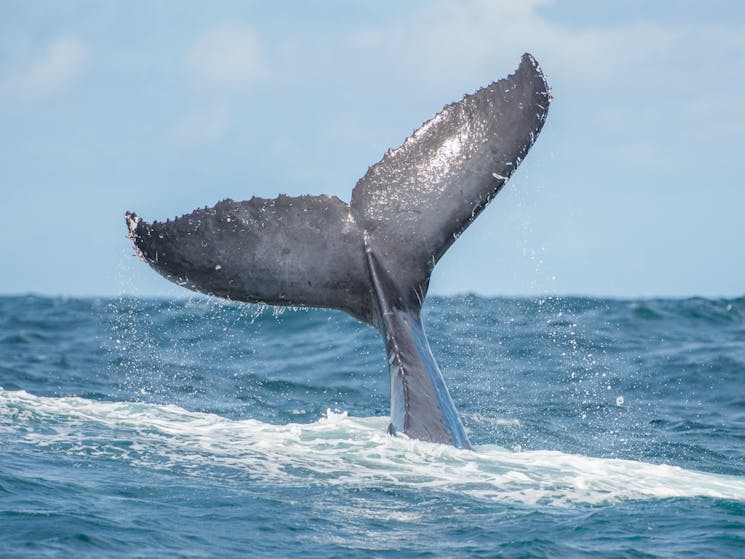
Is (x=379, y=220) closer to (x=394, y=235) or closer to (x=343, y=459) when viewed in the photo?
(x=394, y=235)

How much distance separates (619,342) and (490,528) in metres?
11.9

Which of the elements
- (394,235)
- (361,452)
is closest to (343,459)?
(361,452)

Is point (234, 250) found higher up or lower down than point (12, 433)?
higher up

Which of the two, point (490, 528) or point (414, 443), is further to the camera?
point (414, 443)

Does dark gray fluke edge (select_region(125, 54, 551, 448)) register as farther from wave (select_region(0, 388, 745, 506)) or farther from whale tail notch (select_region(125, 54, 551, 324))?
wave (select_region(0, 388, 745, 506))

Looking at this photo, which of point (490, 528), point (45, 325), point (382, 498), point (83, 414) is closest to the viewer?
point (490, 528)

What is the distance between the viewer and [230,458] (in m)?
8.51

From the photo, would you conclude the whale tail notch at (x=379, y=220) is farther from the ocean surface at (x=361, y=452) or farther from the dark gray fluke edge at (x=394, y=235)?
the ocean surface at (x=361, y=452)

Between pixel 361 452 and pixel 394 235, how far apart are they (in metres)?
1.71

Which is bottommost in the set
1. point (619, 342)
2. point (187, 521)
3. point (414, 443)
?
point (187, 521)

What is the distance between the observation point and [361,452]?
8.54m

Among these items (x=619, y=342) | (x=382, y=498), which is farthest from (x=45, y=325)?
(x=382, y=498)

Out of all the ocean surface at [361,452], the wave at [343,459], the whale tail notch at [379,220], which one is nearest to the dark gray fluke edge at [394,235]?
the whale tail notch at [379,220]

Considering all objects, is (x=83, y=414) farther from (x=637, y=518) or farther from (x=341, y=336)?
(x=341, y=336)
